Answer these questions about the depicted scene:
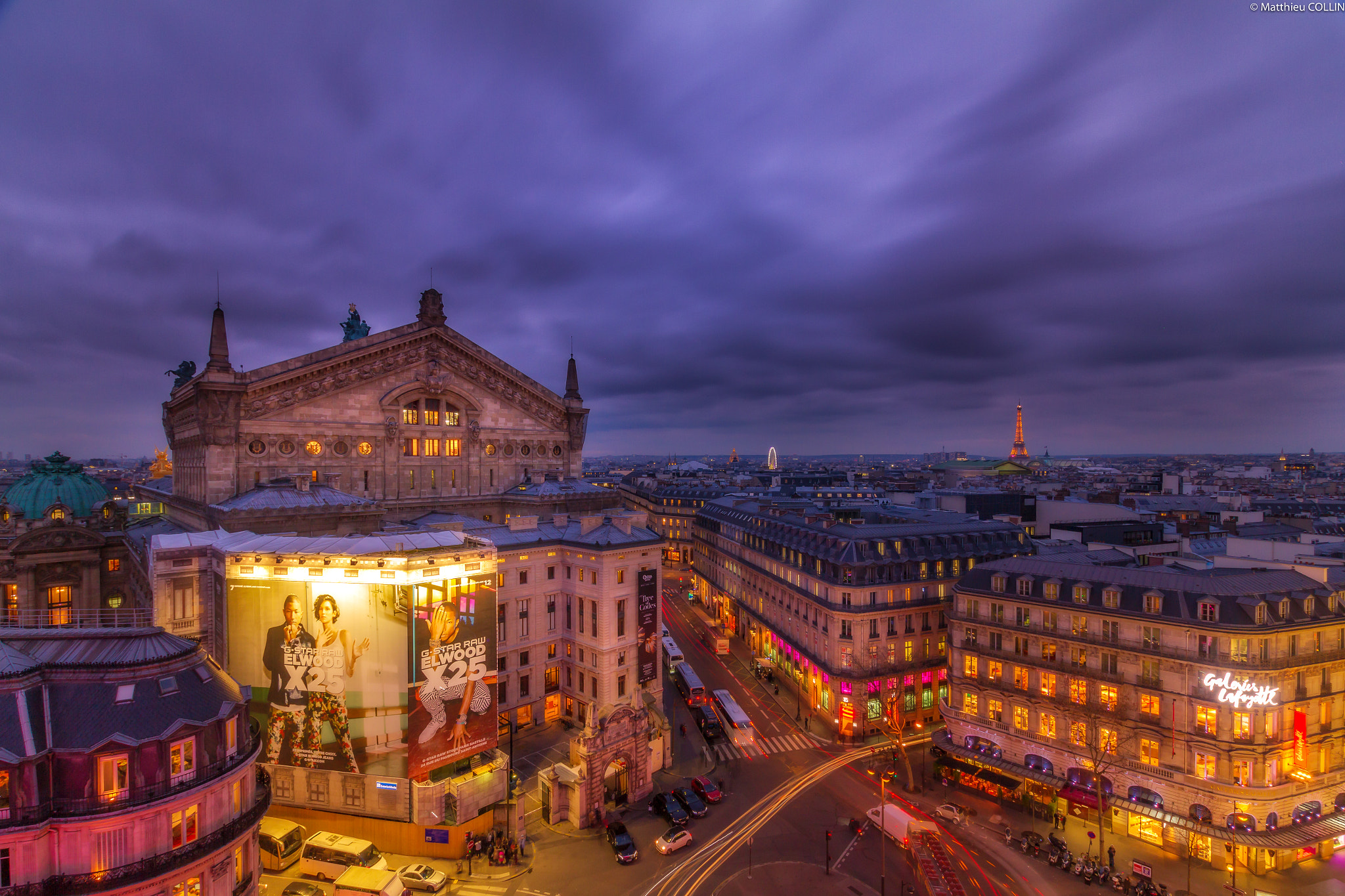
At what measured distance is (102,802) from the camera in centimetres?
2488

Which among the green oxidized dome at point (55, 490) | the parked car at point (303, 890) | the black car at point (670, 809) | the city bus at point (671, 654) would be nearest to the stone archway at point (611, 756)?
the black car at point (670, 809)

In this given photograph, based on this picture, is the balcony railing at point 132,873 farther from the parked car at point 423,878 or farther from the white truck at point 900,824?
the white truck at point 900,824

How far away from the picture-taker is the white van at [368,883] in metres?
32.4

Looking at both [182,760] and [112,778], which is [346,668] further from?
[112,778]

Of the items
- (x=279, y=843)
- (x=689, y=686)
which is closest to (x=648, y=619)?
(x=689, y=686)

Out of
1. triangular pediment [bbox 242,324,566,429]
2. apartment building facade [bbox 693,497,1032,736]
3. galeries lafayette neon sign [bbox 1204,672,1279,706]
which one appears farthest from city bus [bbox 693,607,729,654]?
galeries lafayette neon sign [bbox 1204,672,1279,706]

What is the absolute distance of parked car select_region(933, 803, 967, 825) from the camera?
1768 inches

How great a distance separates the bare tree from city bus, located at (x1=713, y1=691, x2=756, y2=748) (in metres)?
25.2

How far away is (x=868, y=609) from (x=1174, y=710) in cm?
2288

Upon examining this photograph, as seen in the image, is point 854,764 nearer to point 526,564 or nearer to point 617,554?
point 617,554

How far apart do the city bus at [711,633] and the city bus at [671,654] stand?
514cm

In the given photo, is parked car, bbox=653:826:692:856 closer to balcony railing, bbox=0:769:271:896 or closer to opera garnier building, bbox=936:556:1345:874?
opera garnier building, bbox=936:556:1345:874

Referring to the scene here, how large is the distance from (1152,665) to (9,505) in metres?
100

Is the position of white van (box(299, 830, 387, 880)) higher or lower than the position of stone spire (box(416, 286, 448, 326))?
lower
